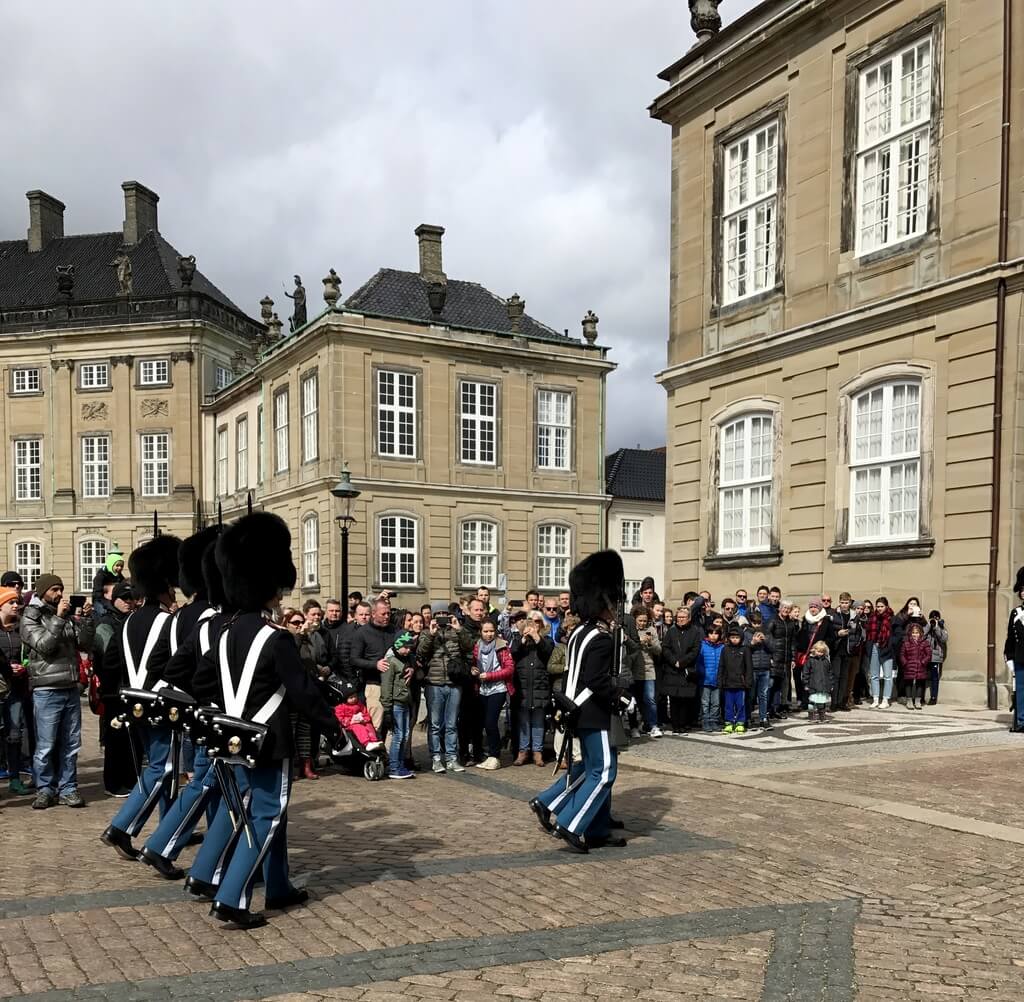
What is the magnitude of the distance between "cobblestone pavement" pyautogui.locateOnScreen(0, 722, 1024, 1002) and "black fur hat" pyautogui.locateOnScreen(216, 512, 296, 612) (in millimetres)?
1773

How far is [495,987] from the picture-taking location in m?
4.90

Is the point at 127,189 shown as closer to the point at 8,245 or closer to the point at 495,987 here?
the point at 8,245

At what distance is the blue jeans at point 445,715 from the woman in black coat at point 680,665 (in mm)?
3458

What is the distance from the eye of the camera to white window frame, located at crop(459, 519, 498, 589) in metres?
36.5

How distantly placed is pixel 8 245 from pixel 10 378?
995 centimetres

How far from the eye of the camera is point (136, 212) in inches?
2142

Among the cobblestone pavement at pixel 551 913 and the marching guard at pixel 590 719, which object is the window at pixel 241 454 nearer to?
the cobblestone pavement at pixel 551 913

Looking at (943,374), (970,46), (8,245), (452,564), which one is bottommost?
(452,564)

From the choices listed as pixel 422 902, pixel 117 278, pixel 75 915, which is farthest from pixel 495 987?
pixel 117 278

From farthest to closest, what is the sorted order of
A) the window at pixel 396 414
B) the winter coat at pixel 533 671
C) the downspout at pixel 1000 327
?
the window at pixel 396 414
the downspout at pixel 1000 327
the winter coat at pixel 533 671

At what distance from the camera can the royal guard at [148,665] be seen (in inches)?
282

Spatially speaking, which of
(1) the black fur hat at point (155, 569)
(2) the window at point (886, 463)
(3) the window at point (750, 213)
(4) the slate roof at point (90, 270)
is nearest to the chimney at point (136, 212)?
(4) the slate roof at point (90, 270)

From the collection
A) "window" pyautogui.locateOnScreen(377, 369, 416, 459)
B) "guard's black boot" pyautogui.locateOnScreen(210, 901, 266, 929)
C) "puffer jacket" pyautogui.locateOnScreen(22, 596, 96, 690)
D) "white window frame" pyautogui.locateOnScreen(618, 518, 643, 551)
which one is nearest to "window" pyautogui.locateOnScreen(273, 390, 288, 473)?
"window" pyautogui.locateOnScreen(377, 369, 416, 459)

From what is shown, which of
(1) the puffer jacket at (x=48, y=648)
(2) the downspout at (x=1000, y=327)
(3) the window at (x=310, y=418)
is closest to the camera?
(1) the puffer jacket at (x=48, y=648)
